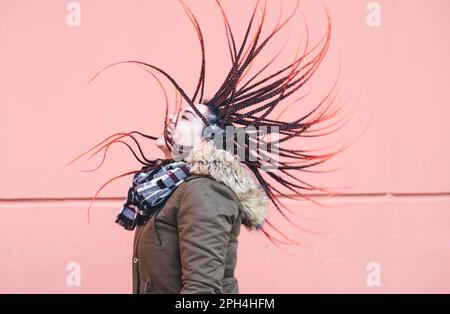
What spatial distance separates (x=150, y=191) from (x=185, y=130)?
0.92 ft

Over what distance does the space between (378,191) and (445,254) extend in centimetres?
52

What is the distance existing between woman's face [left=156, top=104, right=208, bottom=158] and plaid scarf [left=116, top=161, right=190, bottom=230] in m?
0.08

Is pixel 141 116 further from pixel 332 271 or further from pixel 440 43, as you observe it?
pixel 440 43

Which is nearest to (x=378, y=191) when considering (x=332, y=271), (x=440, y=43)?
(x=332, y=271)

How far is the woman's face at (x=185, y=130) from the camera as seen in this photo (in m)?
2.40

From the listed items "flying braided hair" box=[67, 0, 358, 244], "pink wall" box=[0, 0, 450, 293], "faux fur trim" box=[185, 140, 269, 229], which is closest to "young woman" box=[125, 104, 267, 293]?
"faux fur trim" box=[185, 140, 269, 229]

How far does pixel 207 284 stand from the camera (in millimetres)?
2008

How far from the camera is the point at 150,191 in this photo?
2.26 m

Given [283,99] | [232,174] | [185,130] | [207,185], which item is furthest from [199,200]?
[283,99]

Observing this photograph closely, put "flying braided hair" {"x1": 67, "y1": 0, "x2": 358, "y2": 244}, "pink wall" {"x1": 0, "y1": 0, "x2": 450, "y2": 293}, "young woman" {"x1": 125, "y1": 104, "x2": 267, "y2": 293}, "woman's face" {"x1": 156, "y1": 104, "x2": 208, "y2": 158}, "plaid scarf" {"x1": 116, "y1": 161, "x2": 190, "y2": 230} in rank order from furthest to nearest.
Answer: "pink wall" {"x1": 0, "y1": 0, "x2": 450, "y2": 293} → "flying braided hair" {"x1": 67, "y1": 0, "x2": 358, "y2": 244} → "woman's face" {"x1": 156, "y1": 104, "x2": 208, "y2": 158} → "plaid scarf" {"x1": 116, "y1": 161, "x2": 190, "y2": 230} → "young woman" {"x1": 125, "y1": 104, "x2": 267, "y2": 293}

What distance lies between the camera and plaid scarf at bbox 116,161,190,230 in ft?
7.38

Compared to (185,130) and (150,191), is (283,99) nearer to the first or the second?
(185,130)

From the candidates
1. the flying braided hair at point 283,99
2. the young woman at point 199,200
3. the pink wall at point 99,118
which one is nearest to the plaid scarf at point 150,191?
the young woman at point 199,200

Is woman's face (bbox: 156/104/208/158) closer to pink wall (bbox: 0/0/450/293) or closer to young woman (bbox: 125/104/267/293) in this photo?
young woman (bbox: 125/104/267/293)
